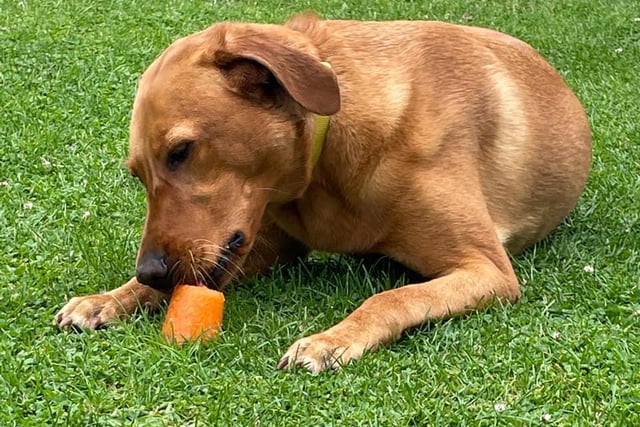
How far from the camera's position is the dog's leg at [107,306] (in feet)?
11.5

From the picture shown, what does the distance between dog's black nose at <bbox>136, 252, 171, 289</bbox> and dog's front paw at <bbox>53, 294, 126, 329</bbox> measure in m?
0.32

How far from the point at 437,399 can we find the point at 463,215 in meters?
1.11

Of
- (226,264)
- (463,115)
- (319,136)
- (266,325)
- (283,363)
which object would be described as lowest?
(266,325)

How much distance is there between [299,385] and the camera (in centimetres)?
299

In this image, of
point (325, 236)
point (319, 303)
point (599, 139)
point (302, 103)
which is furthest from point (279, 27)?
point (599, 139)

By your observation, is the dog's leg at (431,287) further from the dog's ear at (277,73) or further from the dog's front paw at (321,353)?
the dog's ear at (277,73)

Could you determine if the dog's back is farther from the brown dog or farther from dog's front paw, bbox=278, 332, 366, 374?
dog's front paw, bbox=278, 332, 366, 374

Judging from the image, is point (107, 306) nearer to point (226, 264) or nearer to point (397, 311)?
point (226, 264)

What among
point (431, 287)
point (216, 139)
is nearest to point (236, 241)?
point (216, 139)

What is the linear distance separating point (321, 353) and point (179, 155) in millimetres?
853

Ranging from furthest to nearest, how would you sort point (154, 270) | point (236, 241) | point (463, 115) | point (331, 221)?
1. point (463, 115)
2. point (331, 221)
3. point (236, 241)
4. point (154, 270)

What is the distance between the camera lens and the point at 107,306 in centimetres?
362

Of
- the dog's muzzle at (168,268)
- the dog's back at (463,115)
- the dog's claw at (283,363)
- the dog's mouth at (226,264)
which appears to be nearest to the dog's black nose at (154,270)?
the dog's muzzle at (168,268)

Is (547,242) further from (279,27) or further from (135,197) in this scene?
(135,197)
